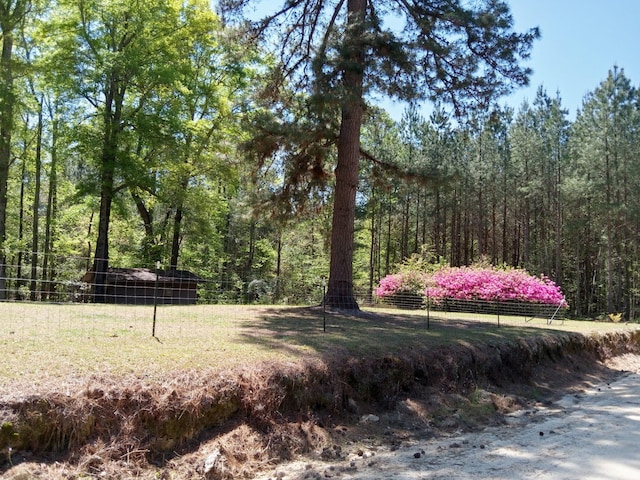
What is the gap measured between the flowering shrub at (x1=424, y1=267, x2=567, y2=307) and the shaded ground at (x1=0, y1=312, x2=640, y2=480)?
8462mm

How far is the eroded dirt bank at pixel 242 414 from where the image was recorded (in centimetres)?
376

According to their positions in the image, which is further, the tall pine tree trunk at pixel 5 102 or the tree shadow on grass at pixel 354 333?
the tall pine tree trunk at pixel 5 102

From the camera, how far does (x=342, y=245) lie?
38.9ft

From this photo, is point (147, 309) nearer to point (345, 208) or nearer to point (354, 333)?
point (345, 208)

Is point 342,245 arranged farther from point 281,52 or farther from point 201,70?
point 201,70

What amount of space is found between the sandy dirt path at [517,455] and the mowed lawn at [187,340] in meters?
1.58

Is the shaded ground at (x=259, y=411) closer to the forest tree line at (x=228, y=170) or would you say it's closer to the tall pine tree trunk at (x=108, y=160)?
the forest tree line at (x=228, y=170)

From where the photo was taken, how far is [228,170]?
21.0 metres

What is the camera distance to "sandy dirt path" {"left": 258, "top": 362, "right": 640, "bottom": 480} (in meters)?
4.29

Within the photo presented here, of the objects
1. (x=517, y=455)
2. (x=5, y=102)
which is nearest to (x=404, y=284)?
(x=517, y=455)

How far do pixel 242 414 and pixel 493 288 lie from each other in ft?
45.3

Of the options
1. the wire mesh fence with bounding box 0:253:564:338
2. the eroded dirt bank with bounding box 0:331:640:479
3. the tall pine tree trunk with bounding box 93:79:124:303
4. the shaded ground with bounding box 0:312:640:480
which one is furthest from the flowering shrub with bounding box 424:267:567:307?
the tall pine tree trunk with bounding box 93:79:124:303

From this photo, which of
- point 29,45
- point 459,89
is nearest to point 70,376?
point 459,89

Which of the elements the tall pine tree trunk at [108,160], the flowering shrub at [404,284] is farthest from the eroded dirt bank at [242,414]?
the tall pine tree trunk at [108,160]
